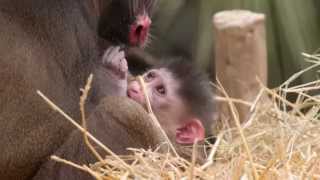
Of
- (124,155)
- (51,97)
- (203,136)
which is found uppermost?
(51,97)

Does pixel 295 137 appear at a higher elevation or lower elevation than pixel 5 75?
lower

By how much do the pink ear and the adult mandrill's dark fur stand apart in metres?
0.56

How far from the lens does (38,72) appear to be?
8.98ft

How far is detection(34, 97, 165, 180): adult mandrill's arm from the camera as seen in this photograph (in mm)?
2732

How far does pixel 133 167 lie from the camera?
2348 millimetres

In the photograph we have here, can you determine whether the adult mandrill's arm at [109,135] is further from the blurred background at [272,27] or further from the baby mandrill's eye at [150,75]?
the blurred background at [272,27]

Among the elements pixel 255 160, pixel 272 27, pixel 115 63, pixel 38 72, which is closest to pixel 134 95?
pixel 115 63

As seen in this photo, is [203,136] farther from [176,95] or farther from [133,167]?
[133,167]

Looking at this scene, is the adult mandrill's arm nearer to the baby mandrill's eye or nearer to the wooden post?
the baby mandrill's eye

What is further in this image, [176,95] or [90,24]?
[176,95]

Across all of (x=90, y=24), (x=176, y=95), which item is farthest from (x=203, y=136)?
(x=90, y=24)

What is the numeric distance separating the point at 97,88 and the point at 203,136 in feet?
1.79

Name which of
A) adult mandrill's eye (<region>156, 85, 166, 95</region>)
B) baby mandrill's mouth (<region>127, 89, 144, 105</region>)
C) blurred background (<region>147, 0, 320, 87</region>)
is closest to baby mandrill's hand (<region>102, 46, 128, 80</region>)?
baby mandrill's mouth (<region>127, 89, 144, 105</region>)

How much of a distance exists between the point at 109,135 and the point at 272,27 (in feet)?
8.68
